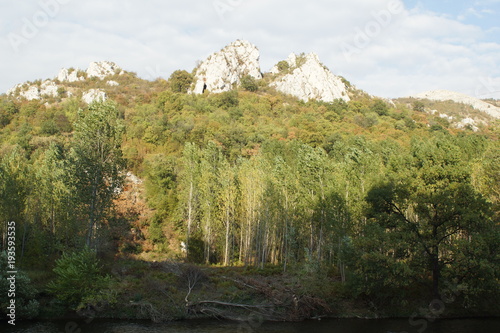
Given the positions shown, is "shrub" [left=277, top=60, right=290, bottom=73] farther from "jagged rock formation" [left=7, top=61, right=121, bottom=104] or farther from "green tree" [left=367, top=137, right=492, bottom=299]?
"green tree" [left=367, top=137, right=492, bottom=299]

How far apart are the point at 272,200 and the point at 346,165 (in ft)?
29.0

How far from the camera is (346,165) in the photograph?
39.4m

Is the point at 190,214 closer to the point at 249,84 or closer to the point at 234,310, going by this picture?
the point at 234,310

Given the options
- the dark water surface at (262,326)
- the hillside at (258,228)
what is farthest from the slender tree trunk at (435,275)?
the dark water surface at (262,326)

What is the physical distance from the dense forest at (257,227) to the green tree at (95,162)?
0.12 m

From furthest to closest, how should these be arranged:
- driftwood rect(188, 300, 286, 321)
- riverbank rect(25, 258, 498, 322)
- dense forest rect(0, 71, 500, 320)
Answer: driftwood rect(188, 300, 286, 321)
riverbank rect(25, 258, 498, 322)
dense forest rect(0, 71, 500, 320)

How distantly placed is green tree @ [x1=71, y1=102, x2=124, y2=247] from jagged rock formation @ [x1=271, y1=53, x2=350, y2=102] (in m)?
110

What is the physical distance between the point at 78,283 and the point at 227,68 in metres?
124

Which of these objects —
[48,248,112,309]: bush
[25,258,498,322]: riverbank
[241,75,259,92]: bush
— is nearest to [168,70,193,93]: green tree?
[241,75,259,92]: bush

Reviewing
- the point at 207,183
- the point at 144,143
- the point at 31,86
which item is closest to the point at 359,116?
the point at 144,143

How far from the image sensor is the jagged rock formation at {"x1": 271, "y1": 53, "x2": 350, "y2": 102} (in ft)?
465

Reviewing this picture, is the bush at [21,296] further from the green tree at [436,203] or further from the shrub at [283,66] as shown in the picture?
the shrub at [283,66]

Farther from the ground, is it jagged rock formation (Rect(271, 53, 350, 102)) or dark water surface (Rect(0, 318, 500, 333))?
jagged rock formation (Rect(271, 53, 350, 102))

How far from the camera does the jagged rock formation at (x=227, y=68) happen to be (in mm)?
136625
